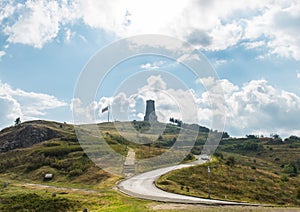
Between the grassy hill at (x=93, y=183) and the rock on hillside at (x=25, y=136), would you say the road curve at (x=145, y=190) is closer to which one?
the grassy hill at (x=93, y=183)

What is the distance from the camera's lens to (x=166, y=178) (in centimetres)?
6156

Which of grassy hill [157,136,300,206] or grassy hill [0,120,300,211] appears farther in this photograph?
grassy hill [157,136,300,206]

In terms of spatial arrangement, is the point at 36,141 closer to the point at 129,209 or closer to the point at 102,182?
the point at 102,182

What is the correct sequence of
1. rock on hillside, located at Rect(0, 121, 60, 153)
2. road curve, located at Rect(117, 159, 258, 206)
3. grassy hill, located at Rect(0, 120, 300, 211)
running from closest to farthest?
road curve, located at Rect(117, 159, 258, 206)
grassy hill, located at Rect(0, 120, 300, 211)
rock on hillside, located at Rect(0, 121, 60, 153)

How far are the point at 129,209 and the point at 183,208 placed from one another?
544 centimetres

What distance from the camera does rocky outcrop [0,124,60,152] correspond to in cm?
14112

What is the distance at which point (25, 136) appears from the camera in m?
146

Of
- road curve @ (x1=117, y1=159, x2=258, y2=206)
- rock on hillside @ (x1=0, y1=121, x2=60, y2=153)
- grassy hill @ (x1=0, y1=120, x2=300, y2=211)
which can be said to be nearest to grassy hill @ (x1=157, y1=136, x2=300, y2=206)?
grassy hill @ (x1=0, y1=120, x2=300, y2=211)

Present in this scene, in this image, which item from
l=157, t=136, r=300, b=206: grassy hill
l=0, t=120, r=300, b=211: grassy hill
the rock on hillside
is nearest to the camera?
l=0, t=120, r=300, b=211: grassy hill

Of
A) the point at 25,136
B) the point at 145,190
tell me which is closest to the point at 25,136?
the point at 25,136

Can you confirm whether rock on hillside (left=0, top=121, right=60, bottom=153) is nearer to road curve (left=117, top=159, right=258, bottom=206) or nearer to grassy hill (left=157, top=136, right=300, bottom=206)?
road curve (left=117, top=159, right=258, bottom=206)

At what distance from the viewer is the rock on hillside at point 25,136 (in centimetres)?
14112

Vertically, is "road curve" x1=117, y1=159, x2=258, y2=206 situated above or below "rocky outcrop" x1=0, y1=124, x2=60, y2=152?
below

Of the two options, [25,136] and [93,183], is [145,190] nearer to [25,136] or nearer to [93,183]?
[93,183]
